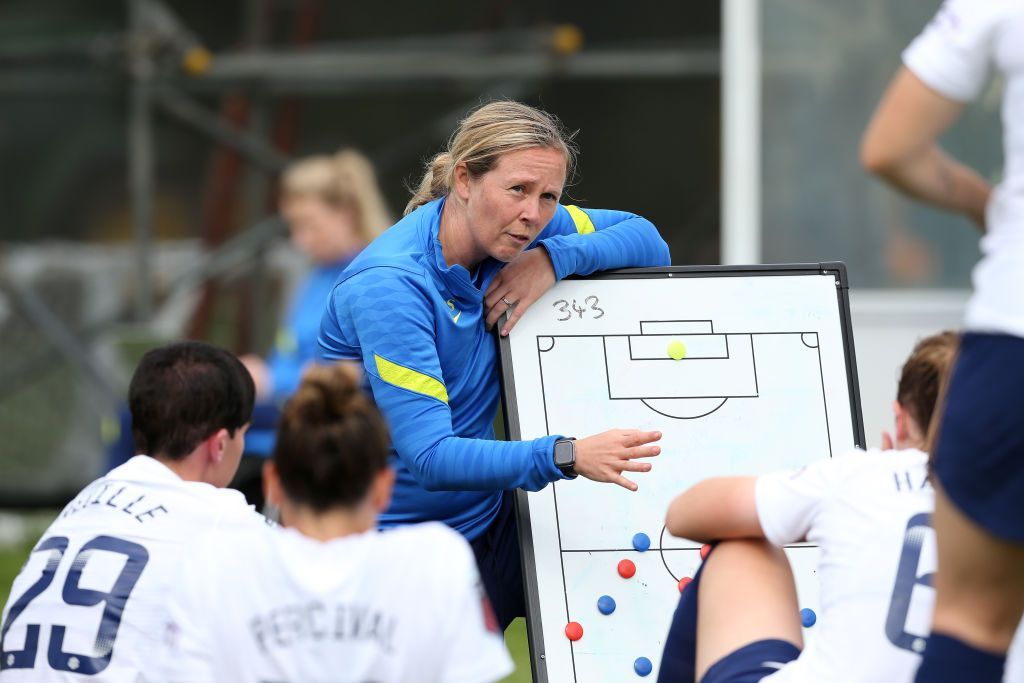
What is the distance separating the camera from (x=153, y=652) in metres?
2.54

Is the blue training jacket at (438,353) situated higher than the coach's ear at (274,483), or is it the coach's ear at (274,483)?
the blue training jacket at (438,353)

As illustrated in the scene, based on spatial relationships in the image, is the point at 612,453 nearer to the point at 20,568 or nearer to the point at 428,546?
the point at 428,546

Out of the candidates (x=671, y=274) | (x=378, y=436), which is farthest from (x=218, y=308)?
(x=378, y=436)

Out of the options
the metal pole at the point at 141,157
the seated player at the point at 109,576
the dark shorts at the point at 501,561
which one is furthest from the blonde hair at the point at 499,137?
the metal pole at the point at 141,157

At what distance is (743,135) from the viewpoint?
6016 millimetres

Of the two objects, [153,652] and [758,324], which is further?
[758,324]

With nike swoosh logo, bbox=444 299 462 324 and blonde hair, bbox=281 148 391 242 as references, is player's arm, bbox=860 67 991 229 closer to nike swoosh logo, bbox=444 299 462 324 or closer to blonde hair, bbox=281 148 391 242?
nike swoosh logo, bbox=444 299 462 324

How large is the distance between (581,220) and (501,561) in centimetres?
78

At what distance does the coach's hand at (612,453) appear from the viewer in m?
2.77

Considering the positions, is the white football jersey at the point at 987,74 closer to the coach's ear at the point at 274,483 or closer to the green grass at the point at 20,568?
the coach's ear at the point at 274,483

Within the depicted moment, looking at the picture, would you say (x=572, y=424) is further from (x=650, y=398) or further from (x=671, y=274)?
(x=671, y=274)

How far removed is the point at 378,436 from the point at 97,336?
522cm

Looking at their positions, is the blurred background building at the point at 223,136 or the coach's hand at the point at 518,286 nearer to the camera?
the coach's hand at the point at 518,286

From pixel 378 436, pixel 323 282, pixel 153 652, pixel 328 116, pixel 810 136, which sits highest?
pixel 328 116
